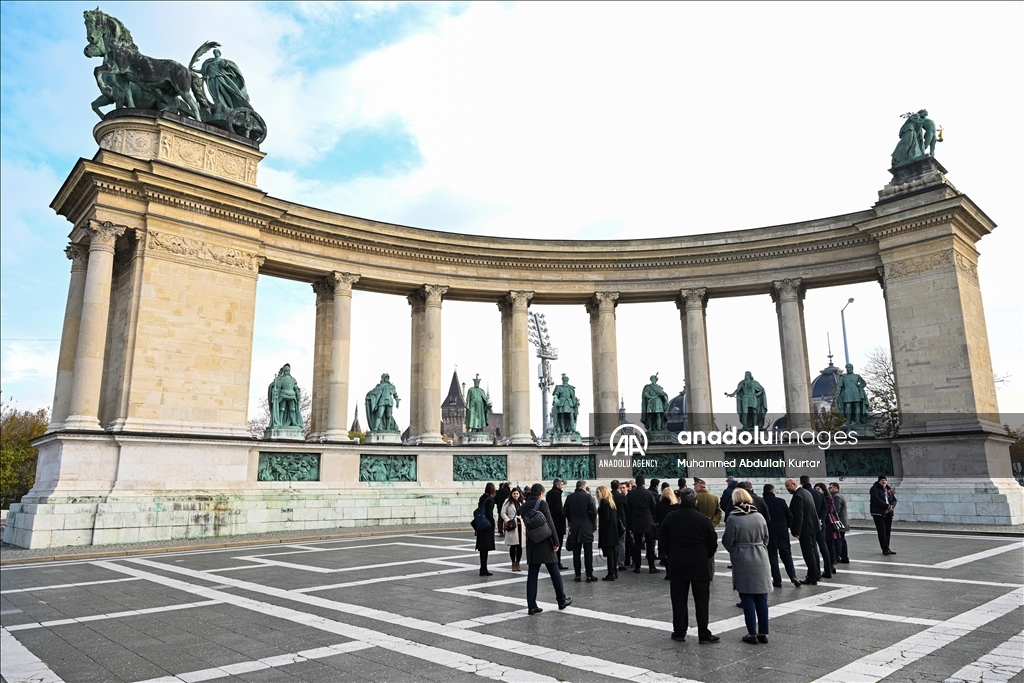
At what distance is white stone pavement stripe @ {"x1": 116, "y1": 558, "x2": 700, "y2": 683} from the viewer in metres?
7.36

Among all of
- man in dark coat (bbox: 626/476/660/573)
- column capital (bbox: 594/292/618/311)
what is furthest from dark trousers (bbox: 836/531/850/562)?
column capital (bbox: 594/292/618/311)

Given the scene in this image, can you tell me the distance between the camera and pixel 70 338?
1043 inches

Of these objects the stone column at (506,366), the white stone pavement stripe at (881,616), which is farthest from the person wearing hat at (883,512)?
the stone column at (506,366)

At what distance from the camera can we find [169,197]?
26.6 metres

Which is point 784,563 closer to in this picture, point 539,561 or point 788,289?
point 539,561

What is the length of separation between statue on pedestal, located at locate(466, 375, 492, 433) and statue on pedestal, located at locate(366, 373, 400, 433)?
3907 mm

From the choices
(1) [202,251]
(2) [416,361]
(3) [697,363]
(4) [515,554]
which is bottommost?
(4) [515,554]

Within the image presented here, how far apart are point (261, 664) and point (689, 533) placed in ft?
17.9

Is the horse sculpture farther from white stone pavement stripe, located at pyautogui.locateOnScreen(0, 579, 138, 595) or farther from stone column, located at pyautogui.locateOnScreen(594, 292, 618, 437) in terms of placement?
stone column, located at pyautogui.locateOnScreen(594, 292, 618, 437)

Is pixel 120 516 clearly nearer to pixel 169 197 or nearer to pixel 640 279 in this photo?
pixel 169 197

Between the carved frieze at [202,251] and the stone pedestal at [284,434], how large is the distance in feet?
22.5

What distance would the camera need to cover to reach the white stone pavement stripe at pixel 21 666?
24.6ft

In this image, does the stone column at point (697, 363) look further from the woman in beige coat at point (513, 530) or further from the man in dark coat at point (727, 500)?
the woman in beige coat at point (513, 530)

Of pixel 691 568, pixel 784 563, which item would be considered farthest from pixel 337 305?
pixel 691 568
